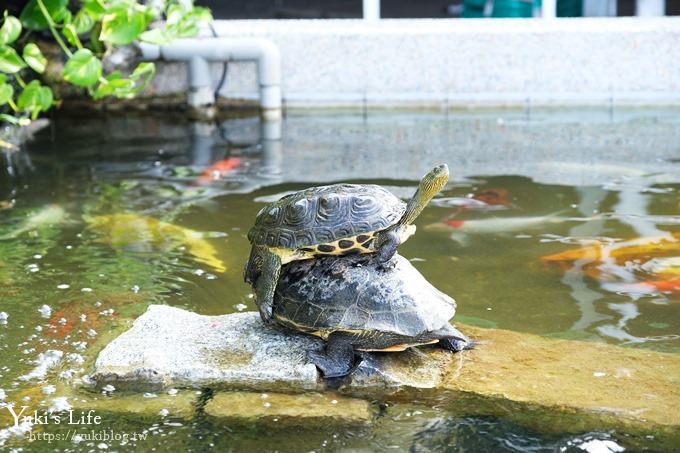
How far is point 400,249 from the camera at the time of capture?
678 cm

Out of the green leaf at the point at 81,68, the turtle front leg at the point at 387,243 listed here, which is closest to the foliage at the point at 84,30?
the green leaf at the point at 81,68

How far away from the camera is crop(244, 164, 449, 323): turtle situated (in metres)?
4.48

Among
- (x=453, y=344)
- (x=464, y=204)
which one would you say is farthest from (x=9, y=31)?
(x=464, y=204)

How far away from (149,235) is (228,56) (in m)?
5.27

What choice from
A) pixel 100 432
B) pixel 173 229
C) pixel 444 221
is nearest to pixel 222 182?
pixel 173 229

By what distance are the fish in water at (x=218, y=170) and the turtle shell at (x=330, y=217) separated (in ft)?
14.8

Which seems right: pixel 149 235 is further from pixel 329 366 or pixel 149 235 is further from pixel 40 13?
pixel 329 366

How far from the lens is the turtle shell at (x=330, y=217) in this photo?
14.7 ft

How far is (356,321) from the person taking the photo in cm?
442

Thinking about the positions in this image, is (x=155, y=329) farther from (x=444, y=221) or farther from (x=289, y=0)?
(x=289, y=0)

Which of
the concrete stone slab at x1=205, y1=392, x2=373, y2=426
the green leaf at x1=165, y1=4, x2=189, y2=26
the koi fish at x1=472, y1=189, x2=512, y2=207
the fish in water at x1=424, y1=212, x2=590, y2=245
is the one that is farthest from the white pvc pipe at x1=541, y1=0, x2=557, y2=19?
the concrete stone slab at x1=205, y1=392, x2=373, y2=426

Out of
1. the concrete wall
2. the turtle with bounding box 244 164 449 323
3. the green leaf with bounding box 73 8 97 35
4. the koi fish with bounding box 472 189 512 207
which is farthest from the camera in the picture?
the concrete wall

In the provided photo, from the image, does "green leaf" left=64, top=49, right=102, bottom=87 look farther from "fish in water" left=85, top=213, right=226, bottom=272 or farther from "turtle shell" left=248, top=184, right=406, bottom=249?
"turtle shell" left=248, top=184, right=406, bottom=249

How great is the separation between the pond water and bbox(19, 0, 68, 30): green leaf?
5.52 ft
